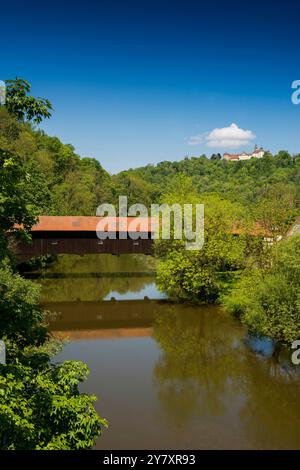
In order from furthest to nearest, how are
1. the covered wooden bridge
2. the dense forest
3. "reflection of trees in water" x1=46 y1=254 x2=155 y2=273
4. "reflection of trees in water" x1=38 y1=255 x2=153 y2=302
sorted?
1. "reflection of trees in water" x1=46 y1=254 x2=155 y2=273
2. the covered wooden bridge
3. "reflection of trees in water" x1=38 y1=255 x2=153 y2=302
4. the dense forest

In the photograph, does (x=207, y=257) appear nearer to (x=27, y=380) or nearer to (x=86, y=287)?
(x=86, y=287)

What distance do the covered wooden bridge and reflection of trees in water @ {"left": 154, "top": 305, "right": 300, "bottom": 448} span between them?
1097cm

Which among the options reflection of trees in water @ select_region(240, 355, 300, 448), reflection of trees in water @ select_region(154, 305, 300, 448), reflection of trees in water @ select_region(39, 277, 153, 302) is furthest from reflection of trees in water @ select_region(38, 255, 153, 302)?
reflection of trees in water @ select_region(240, 355, 300, 448)

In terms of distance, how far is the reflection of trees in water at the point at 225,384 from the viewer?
1166 centimetres

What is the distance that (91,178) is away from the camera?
59.8m

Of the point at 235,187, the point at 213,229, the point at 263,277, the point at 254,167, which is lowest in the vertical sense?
the point at 263,277

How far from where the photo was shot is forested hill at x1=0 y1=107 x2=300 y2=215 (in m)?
38.2

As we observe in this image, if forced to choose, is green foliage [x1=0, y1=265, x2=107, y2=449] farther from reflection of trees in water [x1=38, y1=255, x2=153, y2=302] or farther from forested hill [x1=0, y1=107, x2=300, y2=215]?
reflection of trees in water [x1=38, y1=255, x2=153, y2=302]

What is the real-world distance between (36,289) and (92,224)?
1316 centimetres
